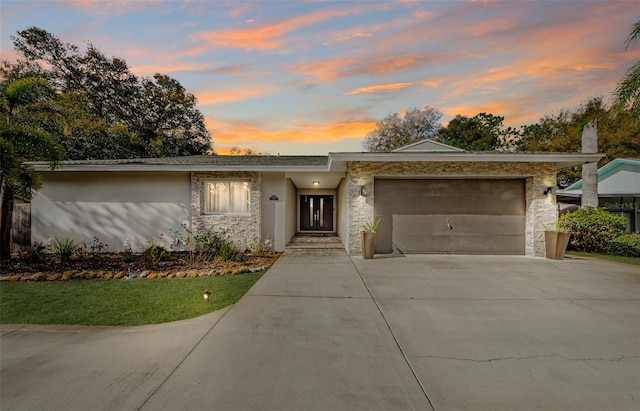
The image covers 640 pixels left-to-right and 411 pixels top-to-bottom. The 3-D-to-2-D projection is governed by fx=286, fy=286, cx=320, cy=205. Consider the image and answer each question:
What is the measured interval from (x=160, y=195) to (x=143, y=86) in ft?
58.3

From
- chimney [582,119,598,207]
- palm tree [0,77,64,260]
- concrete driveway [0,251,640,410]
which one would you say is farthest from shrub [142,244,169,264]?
chimney [582,119,598,207]

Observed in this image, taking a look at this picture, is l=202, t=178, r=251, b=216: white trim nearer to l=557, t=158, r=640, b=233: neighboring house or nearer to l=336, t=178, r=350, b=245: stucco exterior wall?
l=336, t=178, r=350, b=245: stucco exterior wall

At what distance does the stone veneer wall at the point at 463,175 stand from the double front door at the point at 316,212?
22.3 feet

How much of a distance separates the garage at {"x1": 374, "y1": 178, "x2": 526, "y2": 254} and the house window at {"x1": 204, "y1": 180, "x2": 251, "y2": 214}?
4.47m

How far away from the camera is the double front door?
1555 centimetres

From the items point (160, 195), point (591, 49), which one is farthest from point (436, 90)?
point (160, 195)

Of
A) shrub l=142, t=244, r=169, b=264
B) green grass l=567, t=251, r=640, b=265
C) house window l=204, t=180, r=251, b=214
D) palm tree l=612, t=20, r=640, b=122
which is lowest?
green grass l=567, t=251, r=640, b=265

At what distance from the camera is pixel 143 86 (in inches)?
881

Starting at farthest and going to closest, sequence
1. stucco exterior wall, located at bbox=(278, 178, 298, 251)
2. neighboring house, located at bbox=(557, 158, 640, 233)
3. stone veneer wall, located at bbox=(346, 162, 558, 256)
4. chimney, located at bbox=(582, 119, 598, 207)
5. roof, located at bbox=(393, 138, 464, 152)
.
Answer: roof, located at bbox=(393, 138, 464, 152) → neighboring house, located at bbox=(557, 158, 640, 233) → chimney, located at bbox=(582, 119, 598, 207) → stucco exterior wall, located at bbox=(278, 178, 298, 251) → stone veneer wall, located at bbox=(346, 162, 558, 256)

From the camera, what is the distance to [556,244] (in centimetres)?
819

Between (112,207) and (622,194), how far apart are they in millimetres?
22117

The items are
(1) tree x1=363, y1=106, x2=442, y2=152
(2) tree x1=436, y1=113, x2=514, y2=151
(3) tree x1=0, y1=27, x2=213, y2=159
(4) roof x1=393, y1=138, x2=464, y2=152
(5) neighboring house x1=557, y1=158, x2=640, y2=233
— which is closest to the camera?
(5) neighboring house x1=557, y1=158, x2=640, y2=233

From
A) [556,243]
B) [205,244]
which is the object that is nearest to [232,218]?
[205,244]

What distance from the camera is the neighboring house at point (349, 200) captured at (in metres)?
8.67
